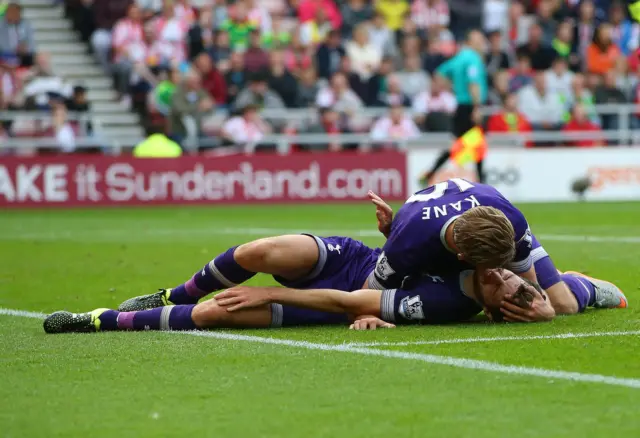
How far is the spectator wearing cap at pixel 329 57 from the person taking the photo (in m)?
25.8

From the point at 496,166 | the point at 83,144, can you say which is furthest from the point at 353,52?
the point at 83,144

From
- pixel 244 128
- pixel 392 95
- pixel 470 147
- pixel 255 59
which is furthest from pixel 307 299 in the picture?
pixel 255 59

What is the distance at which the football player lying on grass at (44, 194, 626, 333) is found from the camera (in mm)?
7406

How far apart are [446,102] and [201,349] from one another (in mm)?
18777

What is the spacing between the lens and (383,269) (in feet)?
24.7

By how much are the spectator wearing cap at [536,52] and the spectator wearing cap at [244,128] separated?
20.5 ft

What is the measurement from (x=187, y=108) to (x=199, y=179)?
5.32ft

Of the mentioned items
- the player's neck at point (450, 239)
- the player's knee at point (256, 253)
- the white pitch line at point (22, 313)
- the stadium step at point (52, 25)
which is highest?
the stadium step at point (52, 25)

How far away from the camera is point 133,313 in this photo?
7684 millimetres

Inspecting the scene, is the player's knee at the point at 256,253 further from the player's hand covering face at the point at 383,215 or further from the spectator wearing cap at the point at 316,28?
the spectator wearing cap at the point at 316,28

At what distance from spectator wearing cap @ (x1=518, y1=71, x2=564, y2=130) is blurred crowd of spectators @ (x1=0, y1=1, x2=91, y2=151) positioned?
872cm

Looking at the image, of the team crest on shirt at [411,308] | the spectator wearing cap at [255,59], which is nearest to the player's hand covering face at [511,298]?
the team crest on shirt at [411,308]

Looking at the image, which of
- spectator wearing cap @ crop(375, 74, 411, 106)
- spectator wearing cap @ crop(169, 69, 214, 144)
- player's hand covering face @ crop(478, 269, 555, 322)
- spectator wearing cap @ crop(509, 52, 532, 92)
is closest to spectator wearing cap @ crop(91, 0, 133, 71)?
spectator wearing cap @ crop(169, 69, 214, 144)

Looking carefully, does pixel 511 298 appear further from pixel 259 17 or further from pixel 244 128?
pixel 259 17
